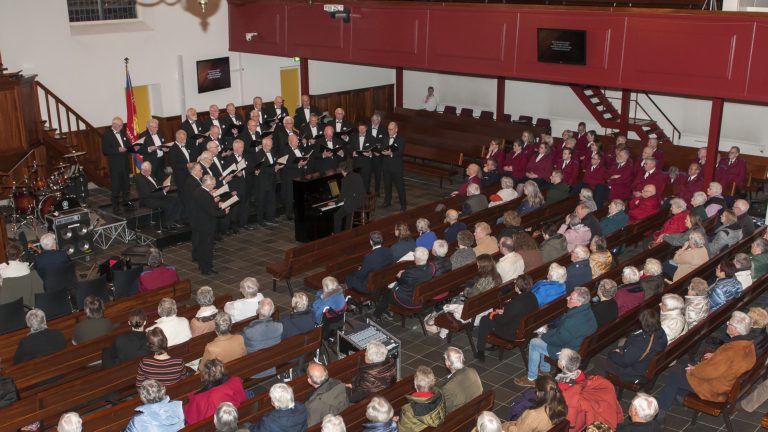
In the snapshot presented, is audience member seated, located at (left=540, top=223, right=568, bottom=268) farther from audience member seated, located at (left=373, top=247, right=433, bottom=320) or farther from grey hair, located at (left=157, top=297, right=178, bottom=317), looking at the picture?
grey hair, located at (left=157, top=297, right=178, bottom=317)

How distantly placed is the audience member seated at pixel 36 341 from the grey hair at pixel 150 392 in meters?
2.05

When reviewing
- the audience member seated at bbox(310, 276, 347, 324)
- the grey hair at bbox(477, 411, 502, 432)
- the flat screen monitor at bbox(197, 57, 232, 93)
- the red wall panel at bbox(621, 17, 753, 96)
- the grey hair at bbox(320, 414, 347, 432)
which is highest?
the red wall panel at bbox(621, 17, 753, 96)

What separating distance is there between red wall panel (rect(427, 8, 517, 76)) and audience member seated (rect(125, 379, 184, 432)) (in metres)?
10.4

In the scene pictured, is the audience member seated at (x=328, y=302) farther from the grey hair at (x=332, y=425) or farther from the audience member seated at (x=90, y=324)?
the grey hair at (x=332, y=425)

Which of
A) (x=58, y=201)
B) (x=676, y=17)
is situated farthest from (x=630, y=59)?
(x=58, y=201)

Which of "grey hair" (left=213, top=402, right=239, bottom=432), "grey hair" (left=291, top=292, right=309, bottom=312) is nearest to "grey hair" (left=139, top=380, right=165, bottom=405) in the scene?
"grey hair" (left=213, top=402, right=239, bottom=432)

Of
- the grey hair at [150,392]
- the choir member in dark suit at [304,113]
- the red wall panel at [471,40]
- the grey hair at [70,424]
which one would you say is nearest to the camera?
the grey hair at [70,424]

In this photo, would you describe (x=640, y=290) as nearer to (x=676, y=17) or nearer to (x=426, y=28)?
(x=676, y=17)

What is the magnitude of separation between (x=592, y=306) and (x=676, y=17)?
6375 millimetres

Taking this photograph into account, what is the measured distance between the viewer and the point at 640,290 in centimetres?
894

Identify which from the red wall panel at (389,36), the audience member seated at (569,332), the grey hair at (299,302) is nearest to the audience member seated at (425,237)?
the audience member seated at (569,332)

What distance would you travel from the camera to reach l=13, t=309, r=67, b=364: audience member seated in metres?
7.75

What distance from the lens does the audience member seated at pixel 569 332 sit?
8117mm

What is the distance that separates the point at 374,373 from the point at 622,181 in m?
8.54
